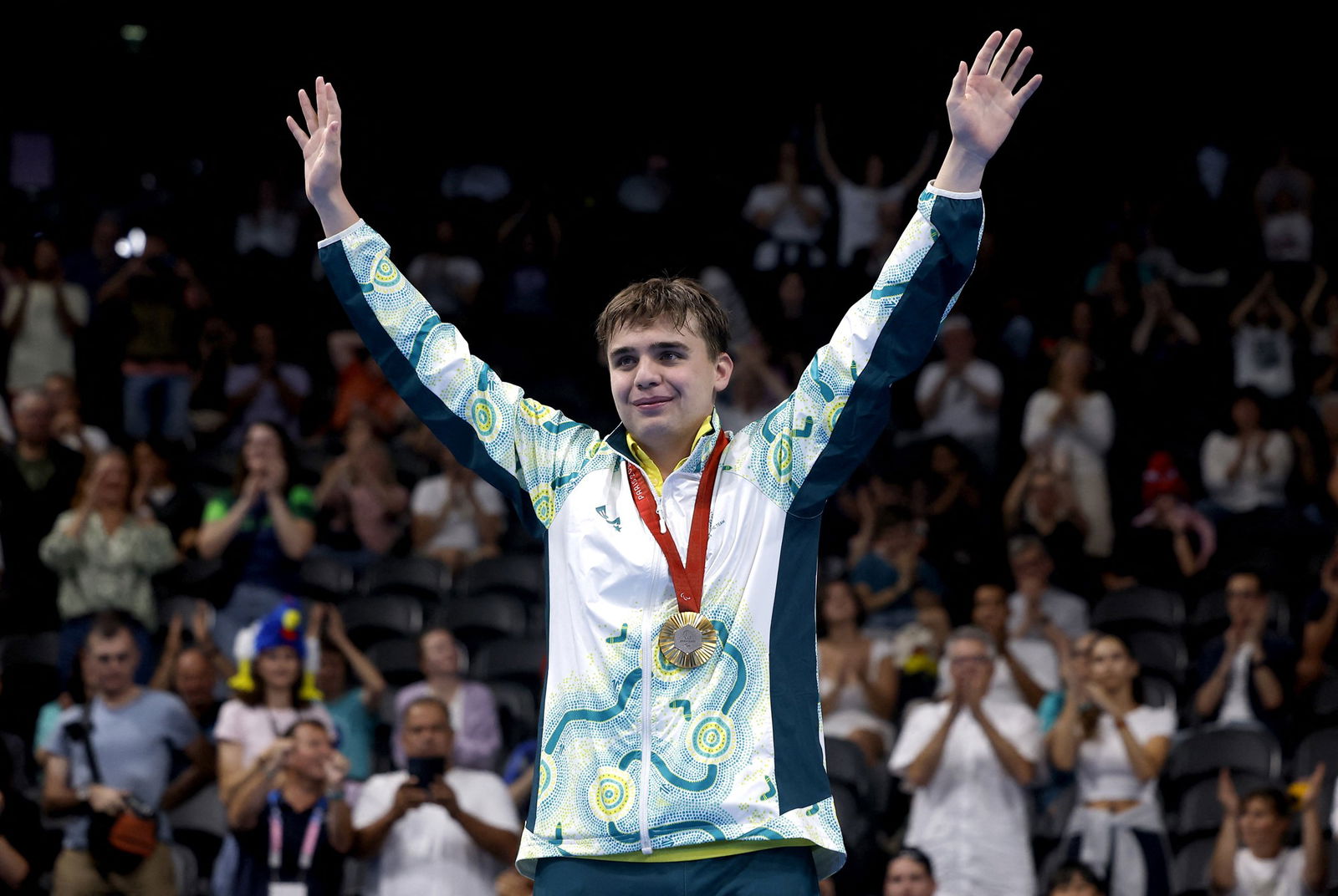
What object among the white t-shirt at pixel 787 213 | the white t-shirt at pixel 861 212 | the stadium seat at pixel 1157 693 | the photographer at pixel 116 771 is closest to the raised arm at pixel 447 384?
the photographer at pixel 116 771

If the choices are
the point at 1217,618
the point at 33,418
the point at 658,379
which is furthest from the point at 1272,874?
the point at 33,418

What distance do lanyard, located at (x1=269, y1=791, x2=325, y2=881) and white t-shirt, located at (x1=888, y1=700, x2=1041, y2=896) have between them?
2674mm

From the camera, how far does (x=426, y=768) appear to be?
7875mm

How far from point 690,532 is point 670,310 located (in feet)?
1.42

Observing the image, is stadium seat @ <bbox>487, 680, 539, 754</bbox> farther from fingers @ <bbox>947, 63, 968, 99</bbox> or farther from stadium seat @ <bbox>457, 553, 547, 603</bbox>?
fingers @ <bbox>947, 63, 968, 99</bbox>

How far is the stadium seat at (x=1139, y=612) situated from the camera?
32.7ft

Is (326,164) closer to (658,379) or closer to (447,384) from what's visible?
(447,384)

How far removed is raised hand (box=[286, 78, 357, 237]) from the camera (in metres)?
3.73

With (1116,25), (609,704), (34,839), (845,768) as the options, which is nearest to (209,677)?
(34,839)

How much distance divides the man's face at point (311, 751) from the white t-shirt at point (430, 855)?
36 centimetres

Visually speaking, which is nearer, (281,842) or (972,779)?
(281,842)

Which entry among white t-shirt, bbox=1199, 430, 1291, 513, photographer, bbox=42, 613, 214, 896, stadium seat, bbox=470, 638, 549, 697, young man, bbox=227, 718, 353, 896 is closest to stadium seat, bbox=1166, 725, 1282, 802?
white t-shirt, bbox=1199, 430, 1291, 513

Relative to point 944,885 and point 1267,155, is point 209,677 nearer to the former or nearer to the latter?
point 944,885

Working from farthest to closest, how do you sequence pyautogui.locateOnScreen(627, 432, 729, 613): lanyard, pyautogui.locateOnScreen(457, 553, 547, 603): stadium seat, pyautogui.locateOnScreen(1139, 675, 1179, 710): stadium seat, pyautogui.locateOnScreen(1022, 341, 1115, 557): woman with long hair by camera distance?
pyautogui.locateOnScreen(1022, 341, 1115, 557): woman with long hair
pyautogui.locateOnScreen(457, 553, 547, 603): stadium seat
pyautogui.locateOnScreen(1139, 675, 1179, 710): stadium seat
pyautogui.locateOnScreen(627, 432, 729, 613): lanyard
